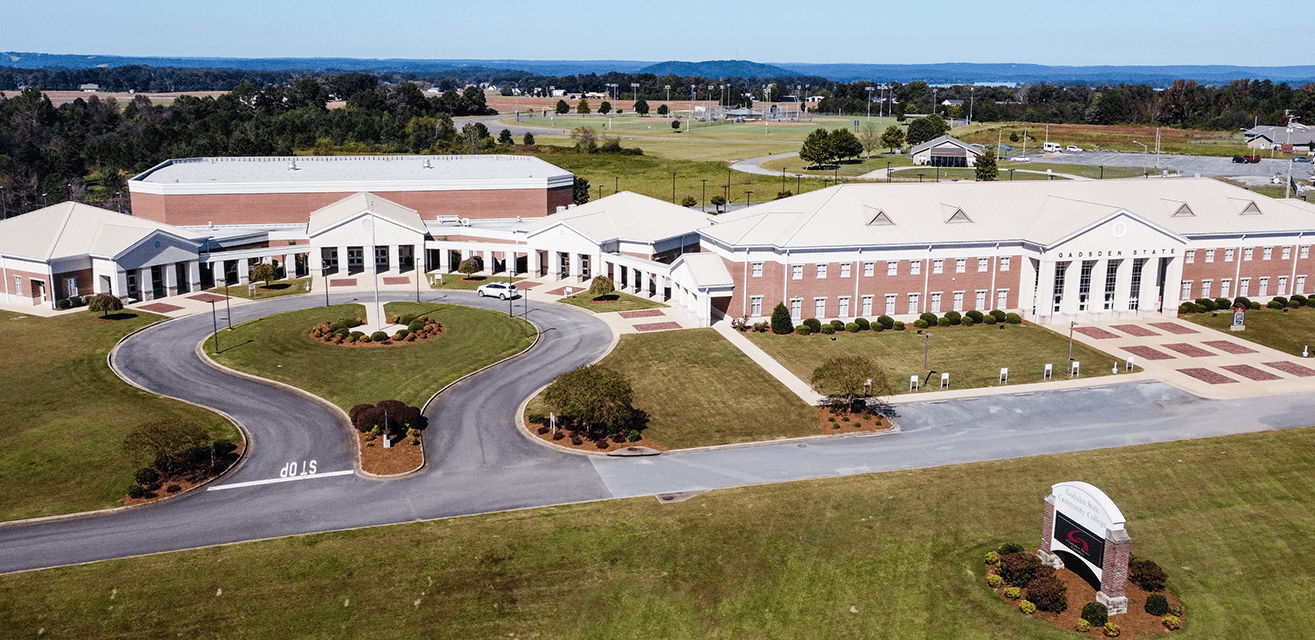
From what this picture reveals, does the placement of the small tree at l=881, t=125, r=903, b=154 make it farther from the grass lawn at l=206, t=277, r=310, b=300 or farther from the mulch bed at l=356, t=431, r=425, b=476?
the mulch bed at l=356, t=431, r=425, b=476

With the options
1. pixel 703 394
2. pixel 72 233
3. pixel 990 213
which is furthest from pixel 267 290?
pixel 990 213

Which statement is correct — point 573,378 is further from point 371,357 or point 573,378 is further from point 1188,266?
point 1188,266

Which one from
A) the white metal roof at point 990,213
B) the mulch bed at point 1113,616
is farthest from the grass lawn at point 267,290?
Result: the mulch bed at point 1113,616

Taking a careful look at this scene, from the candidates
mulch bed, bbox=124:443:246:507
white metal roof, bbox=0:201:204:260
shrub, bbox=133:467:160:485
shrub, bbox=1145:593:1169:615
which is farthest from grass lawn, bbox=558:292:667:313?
shrub, bbox=1145:593:1169:615

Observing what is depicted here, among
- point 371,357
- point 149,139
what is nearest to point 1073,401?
point 371,357

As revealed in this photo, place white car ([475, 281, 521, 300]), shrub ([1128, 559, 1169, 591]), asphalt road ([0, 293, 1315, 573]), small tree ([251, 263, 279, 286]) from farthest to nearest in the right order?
small tree ([251, 263, 279, 286])
white car ([475, 281, 521, 300])
asphalt road ([0, 293, 1315, 573])
shrub ([1128, 559, 1169, 591])

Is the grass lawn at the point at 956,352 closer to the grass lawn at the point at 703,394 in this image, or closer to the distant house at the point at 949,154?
the grass lawn at the point at 703,394
